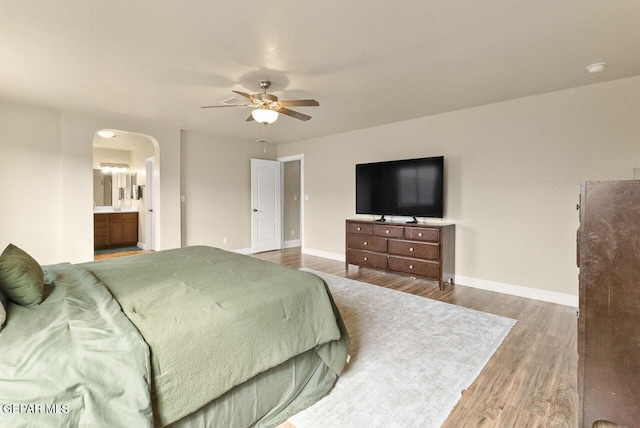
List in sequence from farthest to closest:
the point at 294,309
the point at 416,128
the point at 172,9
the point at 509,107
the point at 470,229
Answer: the point at 416,128, the point at 470,229, the point at 509,107, the point at 172,9, the point at 294,309

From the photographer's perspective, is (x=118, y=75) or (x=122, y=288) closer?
(x=122, y=288)

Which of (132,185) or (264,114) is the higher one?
(264,114)

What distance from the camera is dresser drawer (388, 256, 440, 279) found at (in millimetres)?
4078

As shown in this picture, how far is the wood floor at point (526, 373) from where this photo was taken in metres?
1.73

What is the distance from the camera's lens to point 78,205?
14.6ft

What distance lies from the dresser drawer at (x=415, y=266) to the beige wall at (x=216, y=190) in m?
3.29

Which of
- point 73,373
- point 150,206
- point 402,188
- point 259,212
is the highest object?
point 402,188

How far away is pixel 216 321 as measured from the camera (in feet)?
4.73

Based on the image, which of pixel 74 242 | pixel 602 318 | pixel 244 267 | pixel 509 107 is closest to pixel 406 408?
pixel 602 318

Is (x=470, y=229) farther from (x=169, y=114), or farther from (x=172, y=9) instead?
(x=169, y=114)

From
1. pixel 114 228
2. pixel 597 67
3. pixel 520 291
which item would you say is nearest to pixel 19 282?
pixel 597 67

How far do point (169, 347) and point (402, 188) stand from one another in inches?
159

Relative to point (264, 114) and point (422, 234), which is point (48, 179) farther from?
point (422, 234)

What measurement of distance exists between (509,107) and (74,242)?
6281 millimetres
